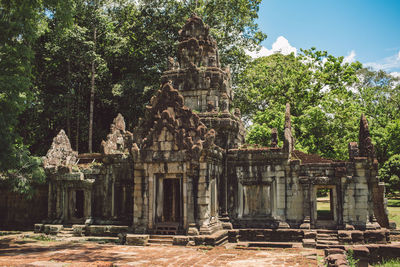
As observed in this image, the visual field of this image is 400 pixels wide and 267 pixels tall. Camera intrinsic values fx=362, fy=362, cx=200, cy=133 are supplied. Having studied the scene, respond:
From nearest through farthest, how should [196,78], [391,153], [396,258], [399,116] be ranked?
[396,258]
[196,78]
[391,153]
[399,116]

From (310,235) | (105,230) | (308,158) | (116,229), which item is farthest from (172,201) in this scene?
(308,158)

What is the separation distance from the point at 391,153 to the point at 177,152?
2445cm

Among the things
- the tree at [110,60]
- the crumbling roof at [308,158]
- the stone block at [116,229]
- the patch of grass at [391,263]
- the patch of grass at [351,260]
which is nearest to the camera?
the patch of grass at [351,260]

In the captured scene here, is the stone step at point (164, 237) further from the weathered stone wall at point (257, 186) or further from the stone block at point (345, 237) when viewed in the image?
the stone block at point (345, 237)

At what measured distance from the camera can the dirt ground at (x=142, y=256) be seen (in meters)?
10.8

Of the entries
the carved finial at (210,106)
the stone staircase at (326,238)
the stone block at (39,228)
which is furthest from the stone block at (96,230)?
the stone staircase at (326,238)

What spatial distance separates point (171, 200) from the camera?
706 inches

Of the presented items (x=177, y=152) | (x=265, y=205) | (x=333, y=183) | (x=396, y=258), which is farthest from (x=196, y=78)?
(x=396, y=258)

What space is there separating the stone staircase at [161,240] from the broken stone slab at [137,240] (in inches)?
8.7

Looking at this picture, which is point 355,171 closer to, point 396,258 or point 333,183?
point 333,183

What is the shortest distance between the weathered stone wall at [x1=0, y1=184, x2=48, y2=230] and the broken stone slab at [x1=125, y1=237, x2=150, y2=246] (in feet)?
26.3

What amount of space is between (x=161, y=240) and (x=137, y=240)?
0.95m

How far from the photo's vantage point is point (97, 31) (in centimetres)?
3194

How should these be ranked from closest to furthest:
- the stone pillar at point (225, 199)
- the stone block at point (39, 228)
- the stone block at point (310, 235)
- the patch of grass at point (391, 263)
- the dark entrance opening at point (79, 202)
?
the patch of grass at point (391, 263) → the stone block at point (310, 235) → the stone pillar at point (225, 199) → the stone block at point (39, 228) → the dark entrance opening at point (79, 202)
